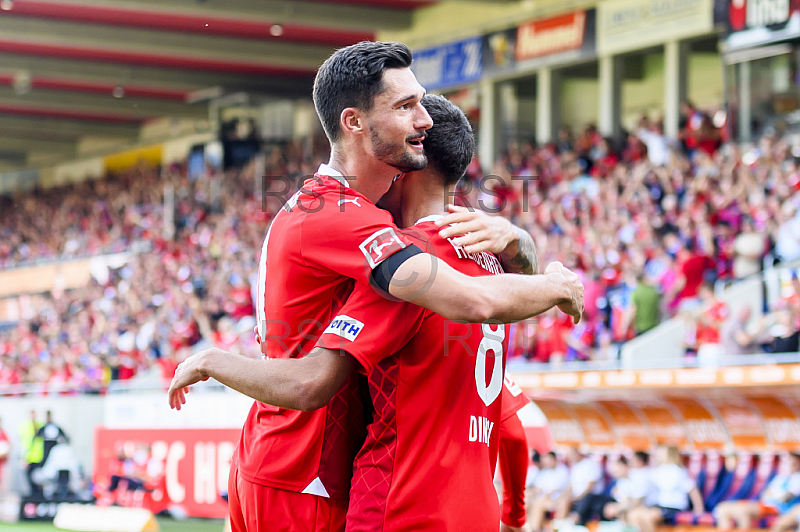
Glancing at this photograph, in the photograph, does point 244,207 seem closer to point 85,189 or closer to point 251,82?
point 251,82

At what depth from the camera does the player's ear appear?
10.2ft

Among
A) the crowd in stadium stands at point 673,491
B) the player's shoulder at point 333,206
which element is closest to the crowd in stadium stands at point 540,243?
the crowd in stadium stands at point 673,491

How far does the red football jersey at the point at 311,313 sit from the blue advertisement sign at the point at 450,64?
66.3 ft

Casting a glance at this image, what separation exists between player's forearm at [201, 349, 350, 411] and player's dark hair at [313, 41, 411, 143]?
699mm

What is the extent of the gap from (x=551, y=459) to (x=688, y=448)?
169cm

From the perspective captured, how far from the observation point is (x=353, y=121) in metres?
3.12

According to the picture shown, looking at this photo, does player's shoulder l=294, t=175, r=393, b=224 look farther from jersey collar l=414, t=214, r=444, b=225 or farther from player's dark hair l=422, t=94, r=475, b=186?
player's dark hair l=422, t=94, r=475, b=186

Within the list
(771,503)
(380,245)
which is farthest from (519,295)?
(771,503)

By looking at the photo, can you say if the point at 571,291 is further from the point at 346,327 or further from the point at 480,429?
the point at 346,327

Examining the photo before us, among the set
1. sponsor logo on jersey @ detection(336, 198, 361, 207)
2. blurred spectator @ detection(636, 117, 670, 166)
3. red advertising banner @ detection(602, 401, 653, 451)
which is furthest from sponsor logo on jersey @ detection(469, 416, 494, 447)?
blurred spectator @ detection(636, 117, 670, 166)

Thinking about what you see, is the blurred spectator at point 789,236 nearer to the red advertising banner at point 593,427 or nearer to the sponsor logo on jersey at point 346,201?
the red advertising banner at point 593,427

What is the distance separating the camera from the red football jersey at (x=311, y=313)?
2955 mm

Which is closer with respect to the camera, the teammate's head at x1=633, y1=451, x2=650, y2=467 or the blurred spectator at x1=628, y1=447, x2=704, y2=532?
the blurred spectator at x1=628, y1=447, x2=704, y2=532

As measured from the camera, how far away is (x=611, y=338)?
13484 millimetres
